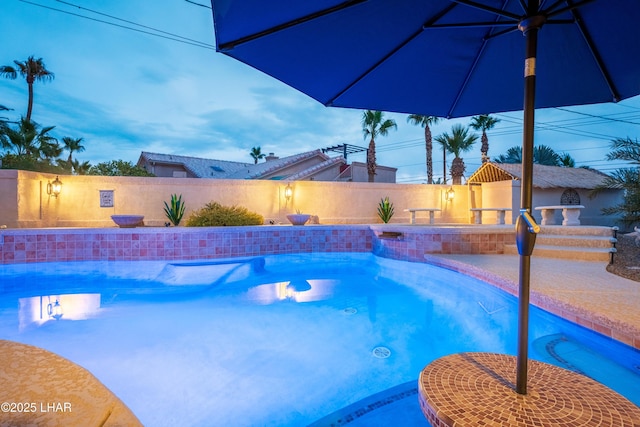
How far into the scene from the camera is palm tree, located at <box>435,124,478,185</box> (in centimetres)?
1950

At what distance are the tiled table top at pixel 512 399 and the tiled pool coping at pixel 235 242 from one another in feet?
13.5

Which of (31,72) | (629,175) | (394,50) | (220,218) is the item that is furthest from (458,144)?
(31,72)

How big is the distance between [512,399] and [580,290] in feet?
8.78

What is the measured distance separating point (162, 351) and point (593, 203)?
18.5 m

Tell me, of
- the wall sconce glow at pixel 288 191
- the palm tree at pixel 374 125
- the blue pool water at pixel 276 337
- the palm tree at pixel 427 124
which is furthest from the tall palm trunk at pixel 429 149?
the blue pool water at pixel 276 337

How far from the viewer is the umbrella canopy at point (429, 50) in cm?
207

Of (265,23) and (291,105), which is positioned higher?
(291,105)

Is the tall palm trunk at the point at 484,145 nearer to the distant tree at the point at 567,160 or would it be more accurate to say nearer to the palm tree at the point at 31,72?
the distant tree at the point at 567,160

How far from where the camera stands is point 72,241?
23.7ft

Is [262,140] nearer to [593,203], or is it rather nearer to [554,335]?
[593,203]

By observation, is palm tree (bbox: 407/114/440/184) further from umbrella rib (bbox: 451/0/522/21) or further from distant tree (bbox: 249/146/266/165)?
distant tree (bbox: 249/146/266/165)

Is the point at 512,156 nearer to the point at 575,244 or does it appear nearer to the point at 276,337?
the point at 575,244

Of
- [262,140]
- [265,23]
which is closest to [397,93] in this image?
[265,23]

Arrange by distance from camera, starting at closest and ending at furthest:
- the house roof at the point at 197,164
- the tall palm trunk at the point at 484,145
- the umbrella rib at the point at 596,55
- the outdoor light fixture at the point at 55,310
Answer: the umbrella rib at the point at 596,55 < the outdoor light fixture at the point at 55,310 < the tall palm trunk at the point at 484,145 < the house roof at the point at 197,164
